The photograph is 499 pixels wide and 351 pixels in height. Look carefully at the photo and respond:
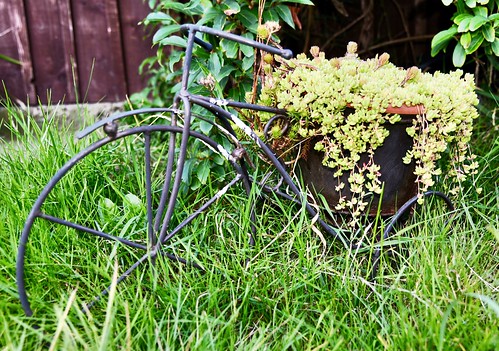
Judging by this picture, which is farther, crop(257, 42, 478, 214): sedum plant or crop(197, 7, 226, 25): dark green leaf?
crop(197, 7, 226, 25): dark green leaf

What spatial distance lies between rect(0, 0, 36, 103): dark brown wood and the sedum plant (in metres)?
1.77

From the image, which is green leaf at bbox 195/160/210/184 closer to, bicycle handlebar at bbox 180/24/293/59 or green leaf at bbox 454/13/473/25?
bicycle handlebar at bbox 180/24/293/59

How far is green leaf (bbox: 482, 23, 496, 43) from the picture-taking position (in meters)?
1.70

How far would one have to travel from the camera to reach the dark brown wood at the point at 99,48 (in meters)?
2.67

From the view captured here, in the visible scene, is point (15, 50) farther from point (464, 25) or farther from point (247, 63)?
point (464, 25)

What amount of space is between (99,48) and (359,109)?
6.20ft

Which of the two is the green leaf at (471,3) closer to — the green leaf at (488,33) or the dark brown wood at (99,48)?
the green leaf at (488,33)

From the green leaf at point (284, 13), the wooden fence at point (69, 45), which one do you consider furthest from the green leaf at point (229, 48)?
the wooden fence at point (69, 45)

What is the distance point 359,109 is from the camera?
1.42 metres

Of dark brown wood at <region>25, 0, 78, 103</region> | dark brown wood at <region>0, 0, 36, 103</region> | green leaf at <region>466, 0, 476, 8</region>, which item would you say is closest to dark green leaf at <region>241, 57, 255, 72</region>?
green leaf at <region>466, 0, 476, 8</region>

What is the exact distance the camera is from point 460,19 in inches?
68.3

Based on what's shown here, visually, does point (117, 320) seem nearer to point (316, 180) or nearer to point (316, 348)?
point (316, 348)

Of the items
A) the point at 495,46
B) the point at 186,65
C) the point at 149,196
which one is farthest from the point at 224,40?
the point at 495,46

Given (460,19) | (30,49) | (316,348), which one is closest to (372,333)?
(316,348)
